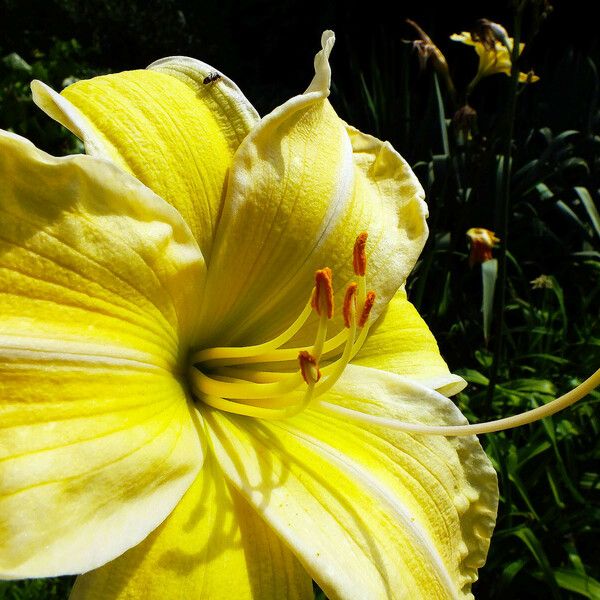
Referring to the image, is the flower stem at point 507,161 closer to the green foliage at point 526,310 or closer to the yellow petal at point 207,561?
the green foliage at point 526,310

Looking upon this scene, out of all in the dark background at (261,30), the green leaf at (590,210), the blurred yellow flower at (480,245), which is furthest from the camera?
the dark background at (261,30)

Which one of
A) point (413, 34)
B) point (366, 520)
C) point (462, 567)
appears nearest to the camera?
point (366, 520)

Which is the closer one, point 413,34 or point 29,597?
point 29,597

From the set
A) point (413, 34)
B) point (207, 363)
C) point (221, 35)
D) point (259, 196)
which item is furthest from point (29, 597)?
point (221, 35)

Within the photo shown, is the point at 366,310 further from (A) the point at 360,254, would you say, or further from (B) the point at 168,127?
(B) the point at 168,127

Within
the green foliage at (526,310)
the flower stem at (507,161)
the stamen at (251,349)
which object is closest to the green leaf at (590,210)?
the green foliage at (526,310)

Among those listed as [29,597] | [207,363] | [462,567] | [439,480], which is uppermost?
[207,363]

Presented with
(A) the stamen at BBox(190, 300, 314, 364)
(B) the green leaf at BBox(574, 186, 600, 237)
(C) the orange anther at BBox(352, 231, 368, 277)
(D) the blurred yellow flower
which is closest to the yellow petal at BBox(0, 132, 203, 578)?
(A) the stamen at BBox(190, 300, 314, 364)

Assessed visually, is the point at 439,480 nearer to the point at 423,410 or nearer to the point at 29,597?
the point at 423,410
